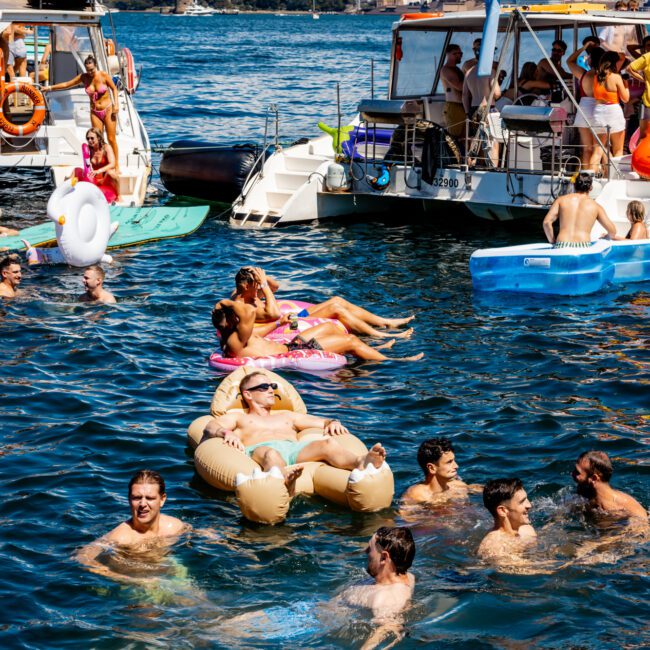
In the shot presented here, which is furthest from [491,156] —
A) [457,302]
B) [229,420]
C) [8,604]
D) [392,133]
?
[8,604]

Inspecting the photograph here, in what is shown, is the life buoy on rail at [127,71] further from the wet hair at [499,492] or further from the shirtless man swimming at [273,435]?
the wet hair at [499,492]

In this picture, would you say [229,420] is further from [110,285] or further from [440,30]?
[440,30]

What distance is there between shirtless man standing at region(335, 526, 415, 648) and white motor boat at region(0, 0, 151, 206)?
12.2 metres

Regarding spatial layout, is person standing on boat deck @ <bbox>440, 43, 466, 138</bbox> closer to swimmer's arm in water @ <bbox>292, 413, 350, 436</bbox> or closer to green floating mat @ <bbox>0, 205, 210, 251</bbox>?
green floating mat @ <bbox>0, 205, 210, 251</bbox>

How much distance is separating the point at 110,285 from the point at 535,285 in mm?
5531

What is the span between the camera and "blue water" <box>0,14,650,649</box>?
6574 millimetres

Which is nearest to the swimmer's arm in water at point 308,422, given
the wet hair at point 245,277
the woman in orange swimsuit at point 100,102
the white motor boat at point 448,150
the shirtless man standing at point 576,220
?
the wet hair at point 245,277

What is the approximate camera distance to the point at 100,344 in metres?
11.9

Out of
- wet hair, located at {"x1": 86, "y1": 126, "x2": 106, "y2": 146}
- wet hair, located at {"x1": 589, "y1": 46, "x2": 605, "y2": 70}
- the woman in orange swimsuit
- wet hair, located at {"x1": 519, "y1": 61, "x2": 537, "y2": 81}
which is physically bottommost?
wet hair, located at {"x1": 86, "y1": 126, "x2": 106, "y2": 146}

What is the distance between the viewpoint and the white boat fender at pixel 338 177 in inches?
676

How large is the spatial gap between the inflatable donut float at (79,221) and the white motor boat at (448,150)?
344cm

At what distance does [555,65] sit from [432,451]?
10.5 metres

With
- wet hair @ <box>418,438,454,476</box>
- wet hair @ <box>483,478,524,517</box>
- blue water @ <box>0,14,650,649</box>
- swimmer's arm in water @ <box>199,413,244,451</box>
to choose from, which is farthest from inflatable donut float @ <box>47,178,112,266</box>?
wet hair @ <box>483,478,524,517</box>

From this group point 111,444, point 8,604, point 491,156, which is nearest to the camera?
point 8,604
